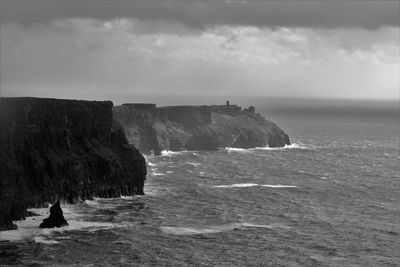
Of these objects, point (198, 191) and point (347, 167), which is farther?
point (347, 167)

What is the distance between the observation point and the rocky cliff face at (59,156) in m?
103

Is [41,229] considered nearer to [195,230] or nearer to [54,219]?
[54,219]

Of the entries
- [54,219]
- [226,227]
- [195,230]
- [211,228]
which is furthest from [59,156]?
[226,227]

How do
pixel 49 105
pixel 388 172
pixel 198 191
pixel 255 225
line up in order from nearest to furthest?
pixel 255 225
pixel 49 105
pixel 198 191
pixel 388 172

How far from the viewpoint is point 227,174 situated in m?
160

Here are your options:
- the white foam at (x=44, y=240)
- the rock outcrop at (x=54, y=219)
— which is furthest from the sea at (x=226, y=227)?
the rock outcrop at (x=54, y=219)

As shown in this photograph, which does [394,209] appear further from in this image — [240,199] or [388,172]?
[388,172]

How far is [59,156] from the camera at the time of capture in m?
119

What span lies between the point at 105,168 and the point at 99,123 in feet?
43.9

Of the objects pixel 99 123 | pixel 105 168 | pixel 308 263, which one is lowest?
pixel 308 263

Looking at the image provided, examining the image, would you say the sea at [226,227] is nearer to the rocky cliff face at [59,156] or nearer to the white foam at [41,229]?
the white foam at [41,229]

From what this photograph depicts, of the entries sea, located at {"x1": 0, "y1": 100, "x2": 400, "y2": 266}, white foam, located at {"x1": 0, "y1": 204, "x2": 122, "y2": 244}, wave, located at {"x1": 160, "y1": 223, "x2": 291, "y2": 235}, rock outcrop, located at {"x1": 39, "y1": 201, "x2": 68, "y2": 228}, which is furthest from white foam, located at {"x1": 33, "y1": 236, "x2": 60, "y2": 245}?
wave, located at {"x1": 160, "y1": 223, "x2": 291, "y2": 235}

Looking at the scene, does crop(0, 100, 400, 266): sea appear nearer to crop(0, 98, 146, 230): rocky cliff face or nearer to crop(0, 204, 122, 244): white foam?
crop(0, 204, 122, 244): white foam

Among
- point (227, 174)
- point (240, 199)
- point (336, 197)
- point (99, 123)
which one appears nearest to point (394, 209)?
point (336, 197)
